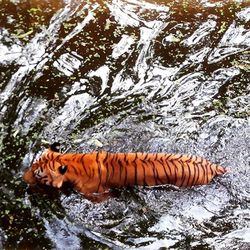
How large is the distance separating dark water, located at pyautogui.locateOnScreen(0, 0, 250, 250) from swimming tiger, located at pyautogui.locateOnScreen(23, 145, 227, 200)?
13 centimetres

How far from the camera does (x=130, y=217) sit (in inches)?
188

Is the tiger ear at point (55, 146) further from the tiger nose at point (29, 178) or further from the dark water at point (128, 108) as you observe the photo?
the dark water at point (128, 108)

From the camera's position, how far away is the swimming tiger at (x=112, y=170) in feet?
15.8

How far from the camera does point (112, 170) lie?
486 cm

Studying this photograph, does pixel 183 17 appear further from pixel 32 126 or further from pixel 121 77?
pixel 32 126

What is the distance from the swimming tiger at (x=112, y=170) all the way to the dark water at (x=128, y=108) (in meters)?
0.13

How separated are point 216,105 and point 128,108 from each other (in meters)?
0.97

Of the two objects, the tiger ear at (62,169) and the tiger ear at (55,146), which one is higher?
the tiger ear at (55,146)

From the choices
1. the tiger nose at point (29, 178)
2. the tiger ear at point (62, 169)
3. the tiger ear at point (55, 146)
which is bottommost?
the tiger nose at point (29, 178)

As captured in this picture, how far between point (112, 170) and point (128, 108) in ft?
4.14

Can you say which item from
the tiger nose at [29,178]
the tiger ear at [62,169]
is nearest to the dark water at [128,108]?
the tiger nose at [29,178]

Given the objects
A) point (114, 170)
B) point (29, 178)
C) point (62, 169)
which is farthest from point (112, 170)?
point (29, 178)

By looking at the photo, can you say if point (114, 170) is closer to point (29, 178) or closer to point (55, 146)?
point (55, 146)

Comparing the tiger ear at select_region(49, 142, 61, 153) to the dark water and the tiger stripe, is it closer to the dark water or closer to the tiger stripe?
the tiger stripe
